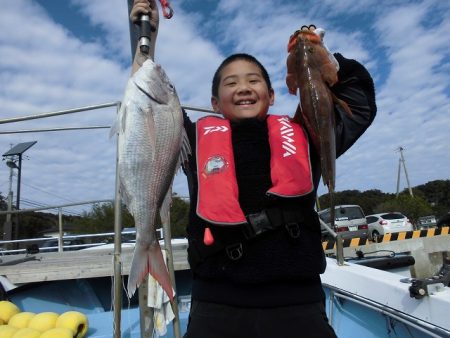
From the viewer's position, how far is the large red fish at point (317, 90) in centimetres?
219

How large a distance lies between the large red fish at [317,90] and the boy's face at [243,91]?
0.19m

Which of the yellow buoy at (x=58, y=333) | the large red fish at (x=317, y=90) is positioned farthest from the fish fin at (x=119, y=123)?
the yellow buoy at (x=58, y=333)

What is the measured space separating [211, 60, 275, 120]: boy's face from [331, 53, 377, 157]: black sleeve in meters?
0.45

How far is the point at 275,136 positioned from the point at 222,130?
0.32 metres

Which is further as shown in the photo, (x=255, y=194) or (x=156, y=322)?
(x=156, y=322)

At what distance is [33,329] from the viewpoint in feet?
11.9

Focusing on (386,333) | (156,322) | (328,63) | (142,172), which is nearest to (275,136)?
(328,63)

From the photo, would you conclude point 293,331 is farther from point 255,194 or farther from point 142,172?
point 142,172

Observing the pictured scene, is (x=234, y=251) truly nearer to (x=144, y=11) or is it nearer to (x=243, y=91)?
(x=243, y=91)

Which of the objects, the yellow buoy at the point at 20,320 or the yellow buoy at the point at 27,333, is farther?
the yellow buoy at the point at 20,320

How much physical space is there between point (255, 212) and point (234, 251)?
9.8 inches

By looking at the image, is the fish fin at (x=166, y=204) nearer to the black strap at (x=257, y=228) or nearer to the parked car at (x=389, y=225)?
the black strap at (x=257, y=228)

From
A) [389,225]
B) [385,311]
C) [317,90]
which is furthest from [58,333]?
[389,225]

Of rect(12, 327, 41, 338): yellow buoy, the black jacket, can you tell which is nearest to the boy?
the black jacket
